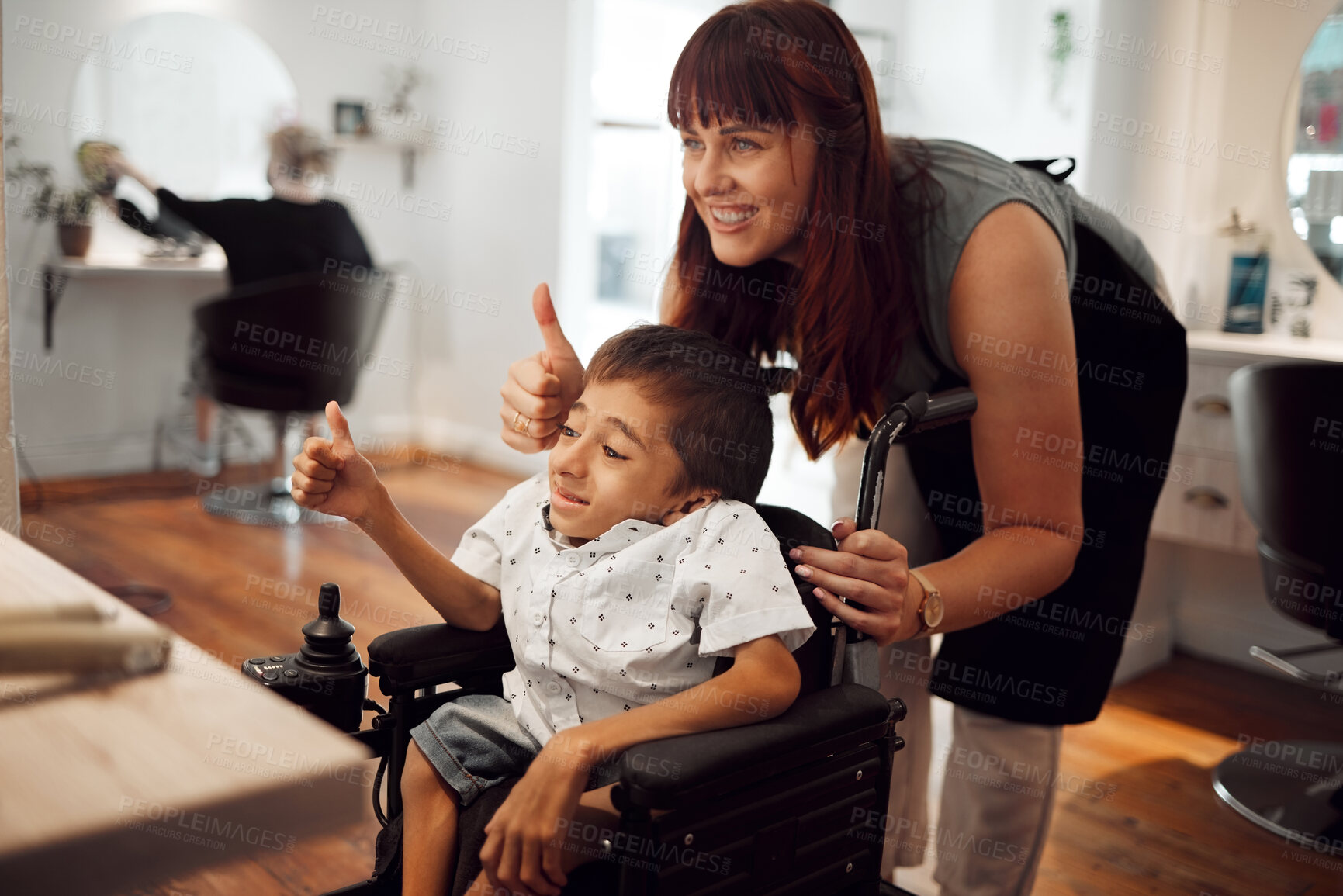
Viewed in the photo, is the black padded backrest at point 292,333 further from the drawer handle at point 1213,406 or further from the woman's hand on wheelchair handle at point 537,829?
the woman's hand on wheelchair handle at point 537,829

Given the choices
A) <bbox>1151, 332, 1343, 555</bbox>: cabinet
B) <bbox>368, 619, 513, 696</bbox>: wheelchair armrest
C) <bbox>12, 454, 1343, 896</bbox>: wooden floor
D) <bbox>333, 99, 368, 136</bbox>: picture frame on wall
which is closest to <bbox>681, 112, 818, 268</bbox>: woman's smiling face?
<bbox>368, 619, 513, 696</bbox>: wheelchair armrest

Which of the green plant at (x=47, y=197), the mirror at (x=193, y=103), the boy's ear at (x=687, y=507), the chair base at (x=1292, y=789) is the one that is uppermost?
the mirror at (x=193, y=103)

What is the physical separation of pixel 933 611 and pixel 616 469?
0.37 meters

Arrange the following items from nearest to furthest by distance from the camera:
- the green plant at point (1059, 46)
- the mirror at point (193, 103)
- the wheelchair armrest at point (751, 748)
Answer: the wheelchair armrest at point (751, 748)
the green plant at point (1059, 46)
the mirror at point (193, 103)

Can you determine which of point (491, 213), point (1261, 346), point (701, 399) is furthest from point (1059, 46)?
point (491, 213)

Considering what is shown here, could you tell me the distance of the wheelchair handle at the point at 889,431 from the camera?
1072 millimetres

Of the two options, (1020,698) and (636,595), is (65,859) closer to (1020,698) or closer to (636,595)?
(636,595)

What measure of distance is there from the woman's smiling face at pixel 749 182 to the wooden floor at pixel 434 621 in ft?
2.51

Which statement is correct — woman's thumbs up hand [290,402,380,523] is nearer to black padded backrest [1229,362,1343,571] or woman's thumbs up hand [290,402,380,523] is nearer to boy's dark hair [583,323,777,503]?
boy's dark hair [583,323,777,503]

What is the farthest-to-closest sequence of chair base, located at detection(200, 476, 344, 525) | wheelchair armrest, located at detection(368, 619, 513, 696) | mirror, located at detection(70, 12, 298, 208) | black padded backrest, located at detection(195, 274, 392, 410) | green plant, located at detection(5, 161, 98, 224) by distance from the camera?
mirror, located at detection(70, 12, 298, 208), green plant, located at detection(5, 161, 98, 224), chair base, located at detection(200, 476, 344, 525), black padded backrest, located at detection(195, 274, 392, 410), wheelchair armrest, located at detection(368, 619, 513, 696)

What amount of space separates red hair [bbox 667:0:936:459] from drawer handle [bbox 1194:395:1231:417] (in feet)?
5.46

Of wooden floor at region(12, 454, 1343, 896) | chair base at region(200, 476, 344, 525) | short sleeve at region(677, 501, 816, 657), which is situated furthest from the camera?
chair base at region(200, 476, 344, 525)

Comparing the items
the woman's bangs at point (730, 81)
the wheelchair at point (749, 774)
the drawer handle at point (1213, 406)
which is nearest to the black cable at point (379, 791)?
the wheelchair at point (749, 774)

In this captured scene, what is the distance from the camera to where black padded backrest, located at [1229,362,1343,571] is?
218cm
